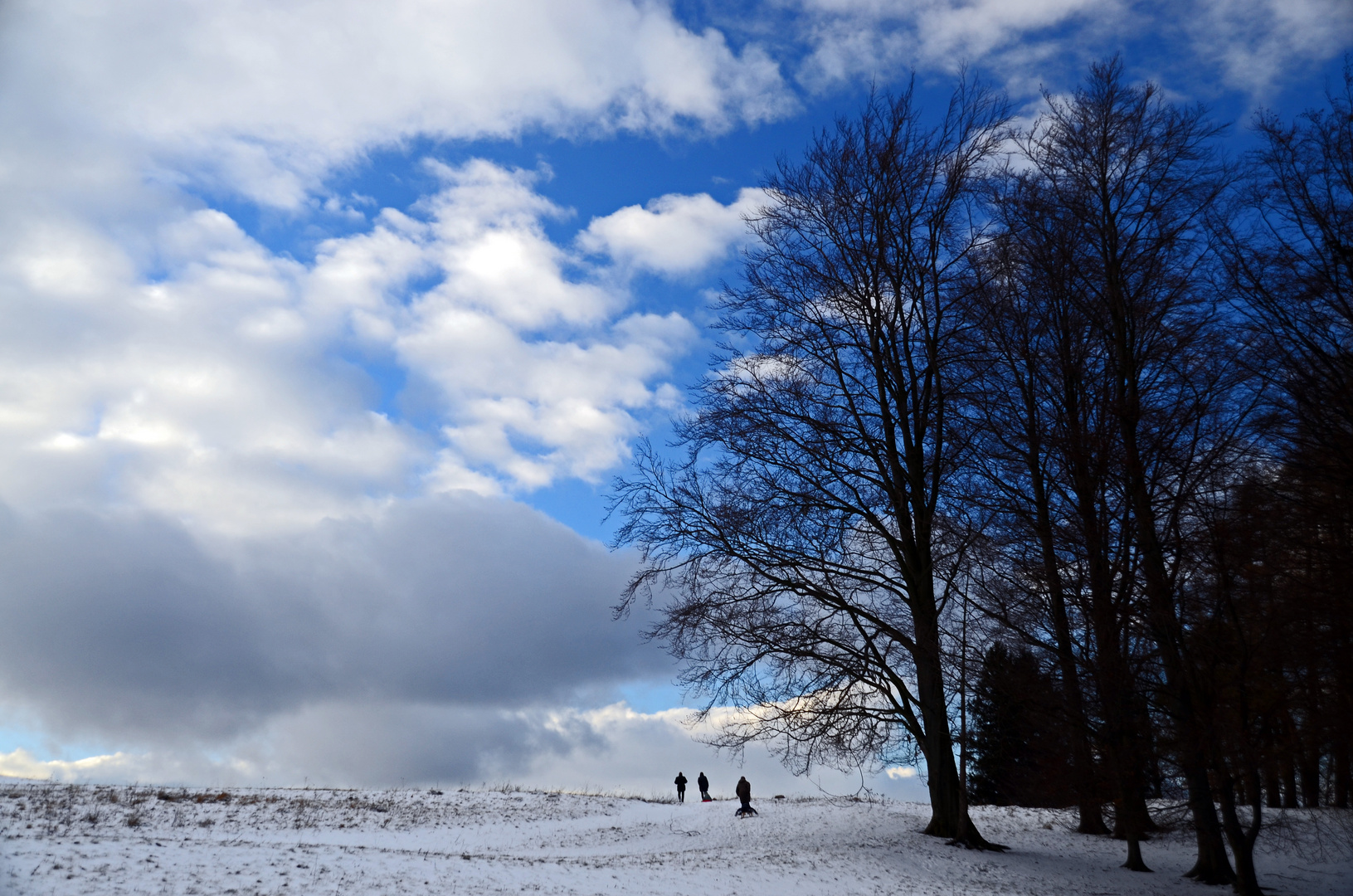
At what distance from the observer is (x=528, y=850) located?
18.5 meters

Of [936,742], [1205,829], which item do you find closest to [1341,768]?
[1205,829]

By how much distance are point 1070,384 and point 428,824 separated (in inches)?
697

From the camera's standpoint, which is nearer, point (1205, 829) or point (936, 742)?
point (1205, 829)

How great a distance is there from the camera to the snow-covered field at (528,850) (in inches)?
416

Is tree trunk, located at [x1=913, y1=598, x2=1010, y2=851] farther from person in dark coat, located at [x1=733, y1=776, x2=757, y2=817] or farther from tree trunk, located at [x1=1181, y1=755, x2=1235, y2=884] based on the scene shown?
person in dark coat, located at [x1=733, y1=776, x2=757, y2=817]

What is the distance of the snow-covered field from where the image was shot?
10.6m

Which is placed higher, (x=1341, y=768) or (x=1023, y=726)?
(x=1023, y=726)

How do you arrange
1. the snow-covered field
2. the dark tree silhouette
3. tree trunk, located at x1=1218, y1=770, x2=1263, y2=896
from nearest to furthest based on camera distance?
the snow-covered field
tree trunk, located at x1=1218, y1=770, x2=1263, y2=896
the dark tree silhouette

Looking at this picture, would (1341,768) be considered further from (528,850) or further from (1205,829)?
(528,850)

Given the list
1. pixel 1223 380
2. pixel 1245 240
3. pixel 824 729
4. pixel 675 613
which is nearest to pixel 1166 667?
pixel 1223 380

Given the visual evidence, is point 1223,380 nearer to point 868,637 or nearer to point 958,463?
point 958,463

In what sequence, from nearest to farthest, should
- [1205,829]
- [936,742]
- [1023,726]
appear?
[1205,829]
[1023,726]
[936,742]

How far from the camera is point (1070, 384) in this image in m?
16.4

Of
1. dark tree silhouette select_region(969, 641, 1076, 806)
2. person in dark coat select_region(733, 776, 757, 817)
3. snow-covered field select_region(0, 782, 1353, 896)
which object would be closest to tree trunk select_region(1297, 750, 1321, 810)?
snow-covered field select_region(0, 782, 1353, 896)
